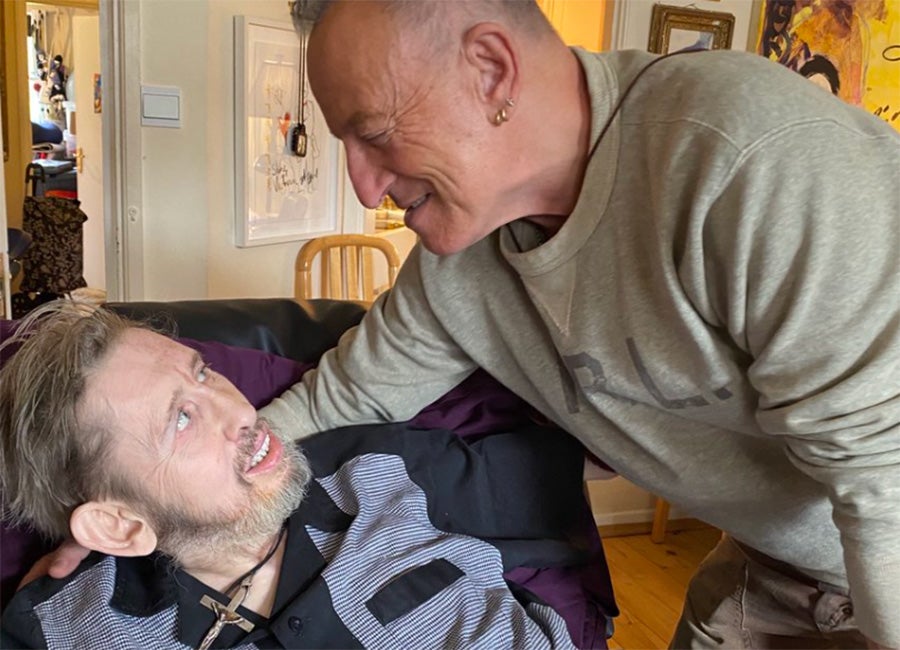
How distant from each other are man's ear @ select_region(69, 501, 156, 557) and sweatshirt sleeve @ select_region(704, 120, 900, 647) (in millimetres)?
808

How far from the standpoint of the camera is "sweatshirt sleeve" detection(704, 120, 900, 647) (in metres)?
0.78

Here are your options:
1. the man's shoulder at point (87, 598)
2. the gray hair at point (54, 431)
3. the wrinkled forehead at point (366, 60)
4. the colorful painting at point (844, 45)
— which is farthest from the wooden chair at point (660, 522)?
the wrinkled forehead at point (366, 60)

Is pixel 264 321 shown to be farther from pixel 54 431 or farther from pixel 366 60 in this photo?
pixel 366 60

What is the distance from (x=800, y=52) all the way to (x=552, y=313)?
6.49ft

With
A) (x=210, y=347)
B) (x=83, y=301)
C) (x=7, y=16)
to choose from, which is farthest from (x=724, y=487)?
(x=7, y=16)

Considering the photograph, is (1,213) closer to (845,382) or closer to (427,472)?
(427,472)

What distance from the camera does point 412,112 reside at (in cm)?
90

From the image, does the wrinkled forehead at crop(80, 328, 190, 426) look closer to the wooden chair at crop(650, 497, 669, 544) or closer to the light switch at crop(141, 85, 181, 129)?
the light switch at crop(141, 85, 181, 129)

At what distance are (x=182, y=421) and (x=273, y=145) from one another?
2129 millimetres

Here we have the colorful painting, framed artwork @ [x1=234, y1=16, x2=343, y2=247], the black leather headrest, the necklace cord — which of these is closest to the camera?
the necklace cord

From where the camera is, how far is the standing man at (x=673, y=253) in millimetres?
793

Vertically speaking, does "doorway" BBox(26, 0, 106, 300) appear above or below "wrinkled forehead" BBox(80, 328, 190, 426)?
above

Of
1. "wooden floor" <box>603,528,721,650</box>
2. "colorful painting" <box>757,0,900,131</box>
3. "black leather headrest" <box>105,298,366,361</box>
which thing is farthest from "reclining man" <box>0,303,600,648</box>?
"colorful painting" <box>757,0,900,131</box>

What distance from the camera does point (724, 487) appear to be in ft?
3.56
